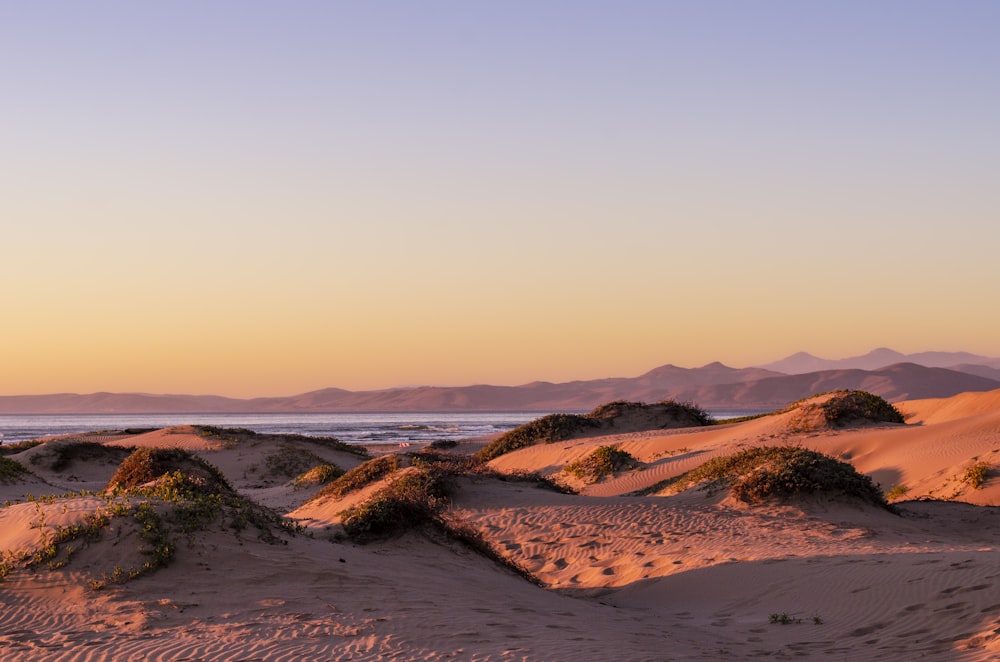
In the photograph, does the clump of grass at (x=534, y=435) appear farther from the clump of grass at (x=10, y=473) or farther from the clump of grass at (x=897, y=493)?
the clump of grass at (x=10, y=473)

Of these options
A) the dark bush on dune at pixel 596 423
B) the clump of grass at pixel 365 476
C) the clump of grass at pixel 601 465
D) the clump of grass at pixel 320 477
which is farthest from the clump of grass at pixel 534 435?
the clump of grass at pixel 365 476

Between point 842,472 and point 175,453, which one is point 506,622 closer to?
point 842,472

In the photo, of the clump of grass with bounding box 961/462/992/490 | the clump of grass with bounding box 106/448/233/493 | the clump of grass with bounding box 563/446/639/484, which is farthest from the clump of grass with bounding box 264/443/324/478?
the clump of grass with bounding box 961/462/992/490

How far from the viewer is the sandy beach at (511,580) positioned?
8.21 m

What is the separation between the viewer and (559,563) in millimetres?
14875

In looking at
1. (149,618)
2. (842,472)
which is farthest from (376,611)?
(842,472)

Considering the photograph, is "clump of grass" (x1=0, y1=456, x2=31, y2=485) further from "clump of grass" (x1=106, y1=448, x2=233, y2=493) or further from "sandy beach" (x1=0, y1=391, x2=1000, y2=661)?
"sandy beach" (x1=0, y1=391, x2=1000, y2=661)

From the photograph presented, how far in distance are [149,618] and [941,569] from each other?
27.6 ft

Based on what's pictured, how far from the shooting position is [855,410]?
30.0 meters

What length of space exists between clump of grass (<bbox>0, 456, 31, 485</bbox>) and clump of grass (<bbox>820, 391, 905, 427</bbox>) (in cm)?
2285

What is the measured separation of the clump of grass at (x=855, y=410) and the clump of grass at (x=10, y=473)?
75.0 feet

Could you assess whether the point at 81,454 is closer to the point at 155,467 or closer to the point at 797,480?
the point at 155,467

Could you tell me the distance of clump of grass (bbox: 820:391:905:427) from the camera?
1164 inches

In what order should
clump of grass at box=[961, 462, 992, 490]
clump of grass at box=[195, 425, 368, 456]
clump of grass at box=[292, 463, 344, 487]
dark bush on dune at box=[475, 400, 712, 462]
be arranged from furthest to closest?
clump of grass at box=[195, 425, 368, 456]
dark bush on dune at box=[475, 400, 712, 462]
clump of grass at box=[292, 463, 344, 487]
clump of grass at box=[961, 462, 992, 490]
